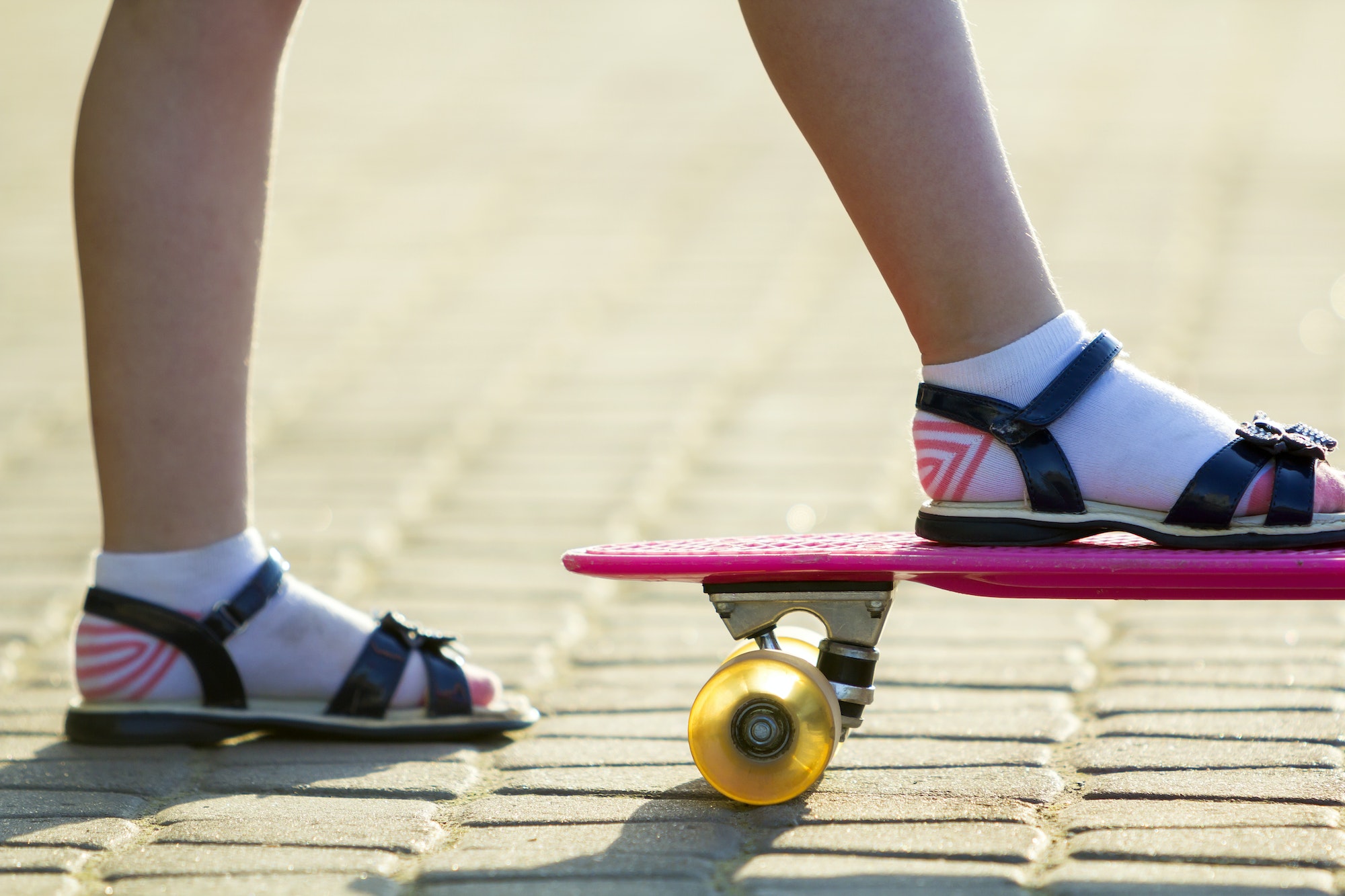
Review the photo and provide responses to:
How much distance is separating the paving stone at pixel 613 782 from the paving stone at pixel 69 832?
1.45 ft

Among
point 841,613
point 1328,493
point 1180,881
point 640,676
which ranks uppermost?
point 1328,493

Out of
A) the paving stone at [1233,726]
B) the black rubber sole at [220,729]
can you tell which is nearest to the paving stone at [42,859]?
the black rubber sole at [220,729]

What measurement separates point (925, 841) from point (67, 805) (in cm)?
103

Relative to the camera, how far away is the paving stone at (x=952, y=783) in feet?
5.81

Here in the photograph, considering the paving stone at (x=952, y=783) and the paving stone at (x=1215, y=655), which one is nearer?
the paving stone at (x=952, y=783)

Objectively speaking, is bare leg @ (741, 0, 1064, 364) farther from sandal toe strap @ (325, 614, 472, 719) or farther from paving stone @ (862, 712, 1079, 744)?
sandal toe strap @ (325, 614, 472, 719)

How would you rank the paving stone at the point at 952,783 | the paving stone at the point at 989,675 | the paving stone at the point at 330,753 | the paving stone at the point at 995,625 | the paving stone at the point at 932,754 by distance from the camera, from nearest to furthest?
the paving stone at the point at 952,783 < the paving stone at the point at 932,754 < the paving stone at the point at 330,753 < the paving stone at the point at 989,675 < the paving stone at the point at 995,625

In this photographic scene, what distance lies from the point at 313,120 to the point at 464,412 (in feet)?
14.2

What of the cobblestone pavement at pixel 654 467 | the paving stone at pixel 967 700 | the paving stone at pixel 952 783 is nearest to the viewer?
the cobblestone pavement at pixel 654 467

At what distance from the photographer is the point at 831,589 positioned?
68.7 inches

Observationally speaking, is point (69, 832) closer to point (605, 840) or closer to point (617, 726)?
point (605, 840)

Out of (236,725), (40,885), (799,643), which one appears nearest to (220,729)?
(236,725)

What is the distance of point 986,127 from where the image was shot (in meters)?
1.73

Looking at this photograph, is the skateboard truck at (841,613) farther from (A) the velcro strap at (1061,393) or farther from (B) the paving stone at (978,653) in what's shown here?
(B) the paving stone at (978,653)
